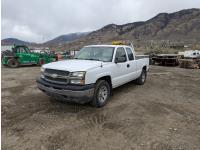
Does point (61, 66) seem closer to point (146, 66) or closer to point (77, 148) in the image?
point (77, 148)

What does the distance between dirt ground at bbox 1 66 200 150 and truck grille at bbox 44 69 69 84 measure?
84 cm

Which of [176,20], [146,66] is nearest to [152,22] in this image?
[176,20]

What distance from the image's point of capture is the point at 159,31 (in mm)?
135875

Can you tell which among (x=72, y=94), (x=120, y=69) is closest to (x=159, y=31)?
(x=120, y=69)

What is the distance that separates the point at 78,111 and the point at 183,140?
2813 mm

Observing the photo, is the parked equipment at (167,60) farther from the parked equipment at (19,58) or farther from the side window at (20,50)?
the side window at (20,50)

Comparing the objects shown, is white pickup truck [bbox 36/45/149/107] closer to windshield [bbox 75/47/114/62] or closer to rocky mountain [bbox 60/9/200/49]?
windshield [bbox 75/47/114/62]

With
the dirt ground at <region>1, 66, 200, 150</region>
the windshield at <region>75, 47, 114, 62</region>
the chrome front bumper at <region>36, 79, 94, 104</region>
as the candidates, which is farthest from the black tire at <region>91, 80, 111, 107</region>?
the windshield at <region>75, 47, 114, 62</region>

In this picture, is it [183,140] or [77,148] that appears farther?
[183,140]

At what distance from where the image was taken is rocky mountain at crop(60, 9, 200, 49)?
12150 cm

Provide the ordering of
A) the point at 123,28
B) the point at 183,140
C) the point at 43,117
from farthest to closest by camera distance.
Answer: the point at 123,28 < the point at 43,117 < the point at 183,140

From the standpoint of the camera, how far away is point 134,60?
853 centimetres

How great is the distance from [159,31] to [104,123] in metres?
139

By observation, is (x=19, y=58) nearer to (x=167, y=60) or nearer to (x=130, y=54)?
(x=130, y=54)
